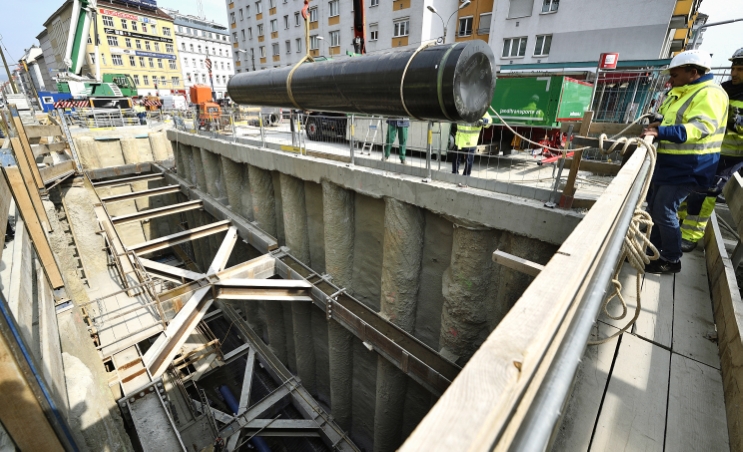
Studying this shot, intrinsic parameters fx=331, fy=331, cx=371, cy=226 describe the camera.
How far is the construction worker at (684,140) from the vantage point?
317 cm

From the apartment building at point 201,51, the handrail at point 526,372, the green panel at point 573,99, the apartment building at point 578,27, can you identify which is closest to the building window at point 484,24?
the apartment building at point 578,27

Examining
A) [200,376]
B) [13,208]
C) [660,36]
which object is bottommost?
[200,376]

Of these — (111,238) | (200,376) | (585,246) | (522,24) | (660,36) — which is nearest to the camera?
(585,246)

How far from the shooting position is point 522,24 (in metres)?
19.7

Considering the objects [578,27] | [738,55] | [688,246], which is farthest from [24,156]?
[578,27]

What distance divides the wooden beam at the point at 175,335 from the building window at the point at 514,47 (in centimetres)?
2187

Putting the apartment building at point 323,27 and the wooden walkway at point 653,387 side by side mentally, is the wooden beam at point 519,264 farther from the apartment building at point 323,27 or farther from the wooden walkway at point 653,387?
the apartment building at point 323,27

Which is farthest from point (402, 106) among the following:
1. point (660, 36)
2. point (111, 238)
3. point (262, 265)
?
point (660, 36)

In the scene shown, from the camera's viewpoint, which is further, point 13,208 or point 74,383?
point 13,208

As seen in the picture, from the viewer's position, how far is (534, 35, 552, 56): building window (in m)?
19.1

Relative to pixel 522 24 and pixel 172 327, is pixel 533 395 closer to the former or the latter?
pixel 172 327

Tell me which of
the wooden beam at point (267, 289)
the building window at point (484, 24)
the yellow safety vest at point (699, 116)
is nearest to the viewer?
the yellow safety vest at point (699, 116)

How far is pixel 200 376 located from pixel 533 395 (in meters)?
10.5

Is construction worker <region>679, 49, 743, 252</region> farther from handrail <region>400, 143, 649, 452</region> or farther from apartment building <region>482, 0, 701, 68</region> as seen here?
apartment building <region>482, 0, 701, 68</region>
